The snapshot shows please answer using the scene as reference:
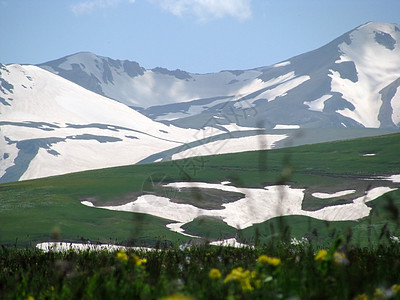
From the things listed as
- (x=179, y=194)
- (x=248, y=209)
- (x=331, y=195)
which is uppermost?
(x=179, y=194)

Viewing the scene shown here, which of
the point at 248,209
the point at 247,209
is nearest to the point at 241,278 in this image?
the point at 248,209

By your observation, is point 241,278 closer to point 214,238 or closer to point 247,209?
point 214,238

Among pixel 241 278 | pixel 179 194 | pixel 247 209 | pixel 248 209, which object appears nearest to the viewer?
pixel 241 278

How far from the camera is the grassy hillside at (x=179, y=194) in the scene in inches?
1478

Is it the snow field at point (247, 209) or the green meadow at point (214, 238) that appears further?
the snow field at point (247, 209)

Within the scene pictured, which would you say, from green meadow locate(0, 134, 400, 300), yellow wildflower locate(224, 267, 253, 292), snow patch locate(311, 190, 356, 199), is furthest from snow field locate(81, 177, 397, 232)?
yellow wildflower locate(224, 267, 253, 292)

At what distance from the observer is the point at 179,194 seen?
190 feet

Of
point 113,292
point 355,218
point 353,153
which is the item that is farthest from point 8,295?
point 353,153

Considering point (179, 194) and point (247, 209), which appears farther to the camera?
point (179, 194)

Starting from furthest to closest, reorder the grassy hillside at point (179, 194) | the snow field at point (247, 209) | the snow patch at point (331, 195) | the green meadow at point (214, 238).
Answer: the snow patch at point (331, 195)
the snow field at point (247, 209)
the grassy hillside at point (179, 194)
the green meadow at point (214, 238)

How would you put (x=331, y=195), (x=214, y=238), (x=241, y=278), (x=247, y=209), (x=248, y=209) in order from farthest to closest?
(x=331, y=195) < (x=247, y=209) < (x=248, y=209) < (x=214, y=238) < (x=241, y=278)

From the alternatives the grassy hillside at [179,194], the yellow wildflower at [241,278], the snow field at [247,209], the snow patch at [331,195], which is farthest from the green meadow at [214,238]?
the snow field at [247,209]

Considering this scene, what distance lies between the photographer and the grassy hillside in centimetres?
3753

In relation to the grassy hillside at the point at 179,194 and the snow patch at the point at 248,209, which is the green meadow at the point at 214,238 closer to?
the grassy hillside at the point at 179,194
